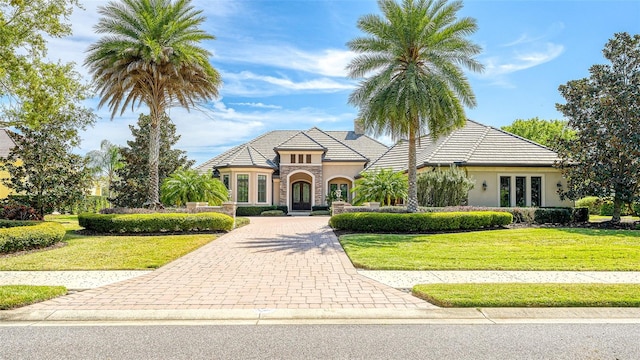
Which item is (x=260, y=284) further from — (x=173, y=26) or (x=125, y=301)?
(x=173, y=26)

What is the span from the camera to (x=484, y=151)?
21766 mm

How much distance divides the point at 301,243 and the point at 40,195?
14670 millimetres

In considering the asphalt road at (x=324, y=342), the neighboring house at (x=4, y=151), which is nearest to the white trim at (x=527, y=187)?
the asphalt road at (x=324, y=342)

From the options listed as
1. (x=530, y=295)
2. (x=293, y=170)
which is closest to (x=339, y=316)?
(x=530, y=295)

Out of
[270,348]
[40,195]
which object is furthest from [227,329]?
[40,195]

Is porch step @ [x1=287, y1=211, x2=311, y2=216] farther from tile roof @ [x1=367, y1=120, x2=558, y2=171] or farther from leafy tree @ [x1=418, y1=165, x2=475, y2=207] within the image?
leafy tree @ [x1=418, y1=165, x2=475, y2=207]

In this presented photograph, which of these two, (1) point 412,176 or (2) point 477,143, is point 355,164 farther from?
(1) point 412,176

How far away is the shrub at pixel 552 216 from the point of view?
18.1 metres

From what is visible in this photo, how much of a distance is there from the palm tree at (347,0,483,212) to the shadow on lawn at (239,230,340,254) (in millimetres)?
5000

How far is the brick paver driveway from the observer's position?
6082 millimetres

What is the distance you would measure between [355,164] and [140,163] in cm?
1590

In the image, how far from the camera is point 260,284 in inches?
291

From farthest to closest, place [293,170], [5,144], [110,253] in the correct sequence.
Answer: [5,144] → [293,170] → [110,253]

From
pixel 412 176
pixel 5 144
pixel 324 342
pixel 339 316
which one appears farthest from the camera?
pixel 5 144
